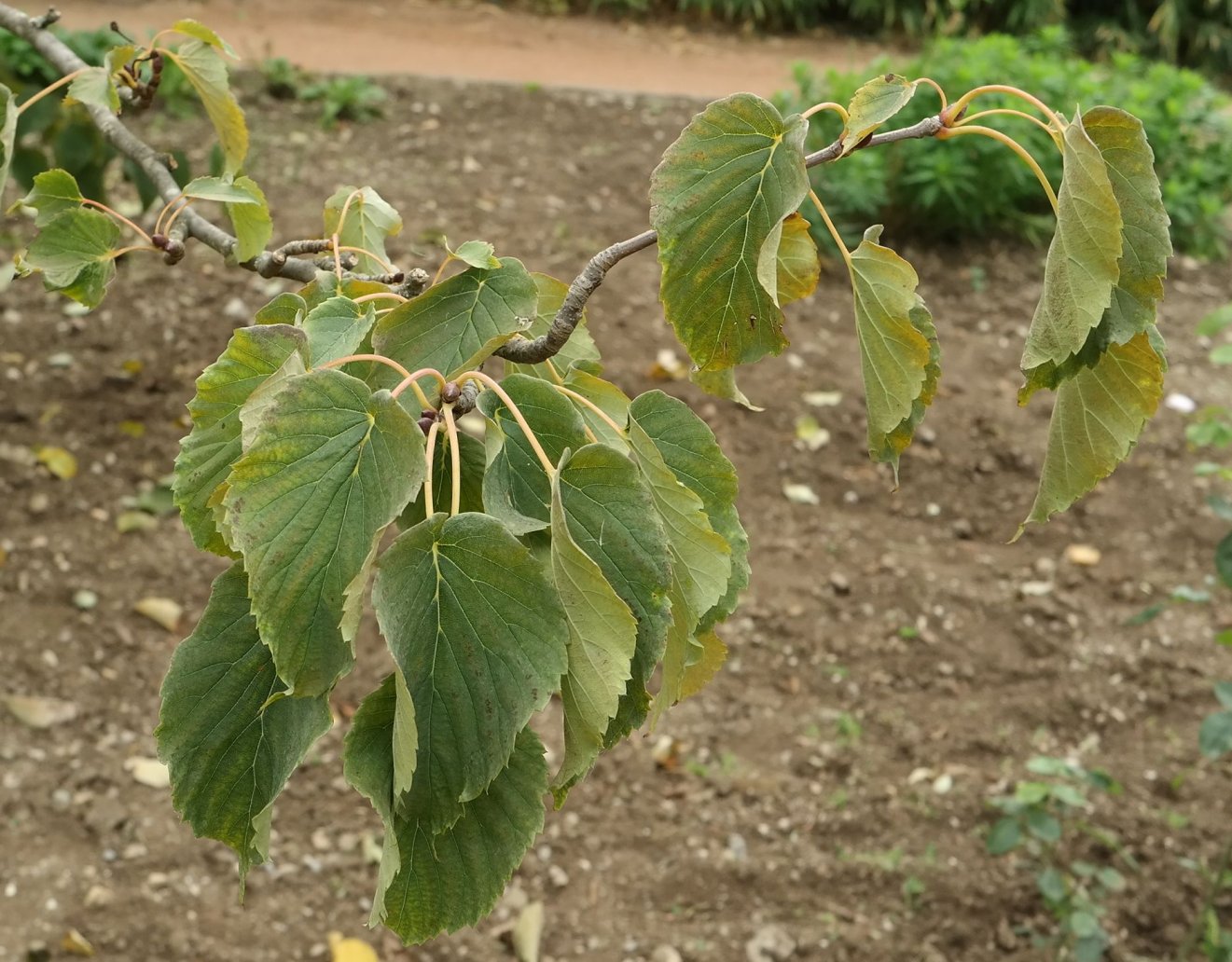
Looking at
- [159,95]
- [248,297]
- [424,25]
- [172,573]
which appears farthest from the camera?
[424,25]

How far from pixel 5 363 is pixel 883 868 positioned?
2442mm

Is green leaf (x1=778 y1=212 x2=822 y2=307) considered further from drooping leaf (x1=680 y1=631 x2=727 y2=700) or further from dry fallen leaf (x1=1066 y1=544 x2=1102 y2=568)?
dry fallen leaf (x1=1066 y1=544 x2=1102 y2=568)

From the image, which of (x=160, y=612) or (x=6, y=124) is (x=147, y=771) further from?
(x=6, y=124)

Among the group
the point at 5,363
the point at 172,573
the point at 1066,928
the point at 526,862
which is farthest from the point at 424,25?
the point at 1066,928

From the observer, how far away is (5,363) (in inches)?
131

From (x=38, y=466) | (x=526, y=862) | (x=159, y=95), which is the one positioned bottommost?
(x=526, y=862)

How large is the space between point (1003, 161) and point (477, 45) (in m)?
2.82

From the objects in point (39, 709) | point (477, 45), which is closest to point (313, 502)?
point (39, 709)

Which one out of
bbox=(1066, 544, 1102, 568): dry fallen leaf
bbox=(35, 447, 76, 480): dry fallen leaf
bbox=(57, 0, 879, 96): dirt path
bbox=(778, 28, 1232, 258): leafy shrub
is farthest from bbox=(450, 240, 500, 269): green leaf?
bbox=(57, 0, 879, 96): dirt path

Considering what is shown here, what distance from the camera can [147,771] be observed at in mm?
2455

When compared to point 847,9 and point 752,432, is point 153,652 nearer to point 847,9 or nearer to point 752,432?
point 752,432

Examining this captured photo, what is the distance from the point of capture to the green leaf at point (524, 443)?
A: 2.73ft

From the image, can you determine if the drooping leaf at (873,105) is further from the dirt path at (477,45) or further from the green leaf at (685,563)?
the dirt path at (477,45)

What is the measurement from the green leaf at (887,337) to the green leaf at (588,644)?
23cm
